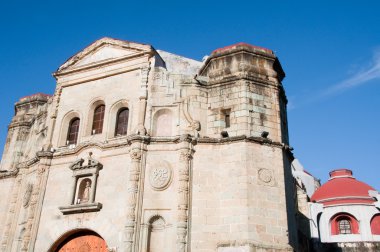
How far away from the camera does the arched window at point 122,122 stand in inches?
598

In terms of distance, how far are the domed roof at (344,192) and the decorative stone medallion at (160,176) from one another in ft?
55.2

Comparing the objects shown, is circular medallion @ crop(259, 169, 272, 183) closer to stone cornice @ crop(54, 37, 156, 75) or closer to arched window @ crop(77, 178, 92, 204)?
arched window @ crop(77, 178, 92, 204)

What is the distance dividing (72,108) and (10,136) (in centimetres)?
479

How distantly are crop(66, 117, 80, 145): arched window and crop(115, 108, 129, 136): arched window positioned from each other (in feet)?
6.45

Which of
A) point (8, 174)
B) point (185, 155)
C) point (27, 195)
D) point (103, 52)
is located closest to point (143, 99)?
point (185, 155)

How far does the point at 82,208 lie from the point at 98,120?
151 inches

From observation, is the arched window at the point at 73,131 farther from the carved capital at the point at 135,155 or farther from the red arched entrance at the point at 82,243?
the red arched entrance at the point at 82,243

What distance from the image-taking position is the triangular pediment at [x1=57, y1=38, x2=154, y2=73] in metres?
16.1

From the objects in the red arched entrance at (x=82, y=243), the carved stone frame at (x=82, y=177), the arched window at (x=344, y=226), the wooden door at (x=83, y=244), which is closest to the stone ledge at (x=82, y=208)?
the carved stone frame at (x=82, y=177)

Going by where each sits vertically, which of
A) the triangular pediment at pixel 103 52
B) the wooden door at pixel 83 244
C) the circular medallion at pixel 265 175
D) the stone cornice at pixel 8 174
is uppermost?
the triangular pediment at pixel 103 52

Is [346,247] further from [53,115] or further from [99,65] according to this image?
[53,115]

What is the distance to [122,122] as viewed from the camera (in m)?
15.4

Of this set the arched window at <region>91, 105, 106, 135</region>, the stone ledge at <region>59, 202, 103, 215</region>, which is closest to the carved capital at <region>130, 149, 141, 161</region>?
the stone ledge at <region>59, 202, 103, 215</region>

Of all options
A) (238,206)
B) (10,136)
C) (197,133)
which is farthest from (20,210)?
(238,206)
